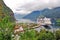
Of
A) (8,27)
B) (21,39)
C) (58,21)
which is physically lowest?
(58,21)

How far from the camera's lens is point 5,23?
395 cm

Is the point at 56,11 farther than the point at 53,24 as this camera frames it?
Yes

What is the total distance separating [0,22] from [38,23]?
1336 cm

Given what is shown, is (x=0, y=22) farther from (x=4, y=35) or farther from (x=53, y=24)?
(x=53, y=24)

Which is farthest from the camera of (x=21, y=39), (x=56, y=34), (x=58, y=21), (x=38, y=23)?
(x=58, y=21)

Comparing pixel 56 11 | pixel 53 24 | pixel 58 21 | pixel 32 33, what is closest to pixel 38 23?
pixel 53 24

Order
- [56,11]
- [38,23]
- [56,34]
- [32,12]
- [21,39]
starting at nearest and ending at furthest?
[21,39] < [56,34] < [38,23] < [32,12] < [56,11]

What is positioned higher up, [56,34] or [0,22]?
[0,22]

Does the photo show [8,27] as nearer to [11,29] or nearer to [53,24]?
[11,29]

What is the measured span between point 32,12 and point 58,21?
9.52 feet

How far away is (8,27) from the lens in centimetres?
391

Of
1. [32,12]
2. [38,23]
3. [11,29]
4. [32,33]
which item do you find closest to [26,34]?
[32,33]

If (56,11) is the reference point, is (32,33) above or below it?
above

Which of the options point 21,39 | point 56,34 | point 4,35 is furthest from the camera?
point 56,34
